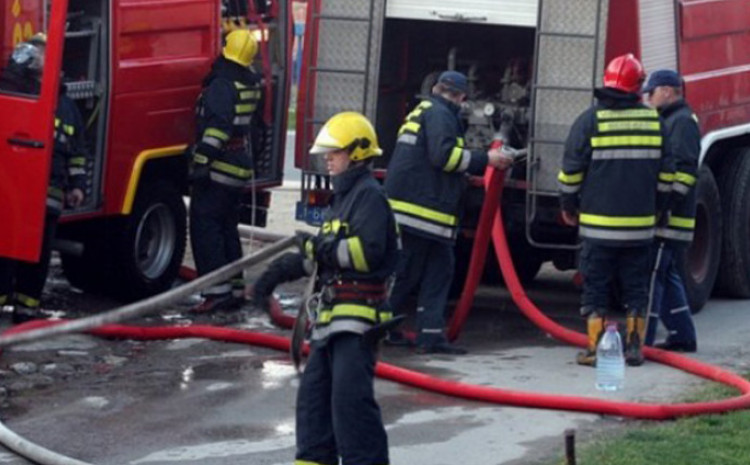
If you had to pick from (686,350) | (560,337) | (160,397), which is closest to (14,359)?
(160,397)

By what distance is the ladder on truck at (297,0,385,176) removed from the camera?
10.9 metres

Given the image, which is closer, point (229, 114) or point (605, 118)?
point (605, 118)

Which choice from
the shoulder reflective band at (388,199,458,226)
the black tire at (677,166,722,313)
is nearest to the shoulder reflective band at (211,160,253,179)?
the shoulder reflective band at (388,199,458,226)

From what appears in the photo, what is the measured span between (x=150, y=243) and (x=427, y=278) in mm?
2542

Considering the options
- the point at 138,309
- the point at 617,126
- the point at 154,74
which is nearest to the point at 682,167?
the point at 617,126

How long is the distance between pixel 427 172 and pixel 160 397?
2.12 m

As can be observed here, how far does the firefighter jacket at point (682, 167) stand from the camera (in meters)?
9.85

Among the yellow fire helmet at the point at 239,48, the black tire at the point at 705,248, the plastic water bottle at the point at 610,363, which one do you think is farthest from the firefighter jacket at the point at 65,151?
the black tire at the point at 705,248

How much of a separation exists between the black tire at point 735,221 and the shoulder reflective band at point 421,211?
2.92 metres

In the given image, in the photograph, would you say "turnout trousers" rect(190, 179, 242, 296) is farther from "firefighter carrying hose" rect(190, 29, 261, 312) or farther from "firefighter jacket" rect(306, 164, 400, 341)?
"firefighter jacket" rect(306, 164, 400, 341)

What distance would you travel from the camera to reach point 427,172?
9.84 m

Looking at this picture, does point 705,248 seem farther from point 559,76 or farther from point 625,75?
point 625,75

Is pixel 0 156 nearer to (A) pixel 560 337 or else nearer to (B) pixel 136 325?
(B) pixel 136 325

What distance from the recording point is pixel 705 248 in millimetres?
11891
